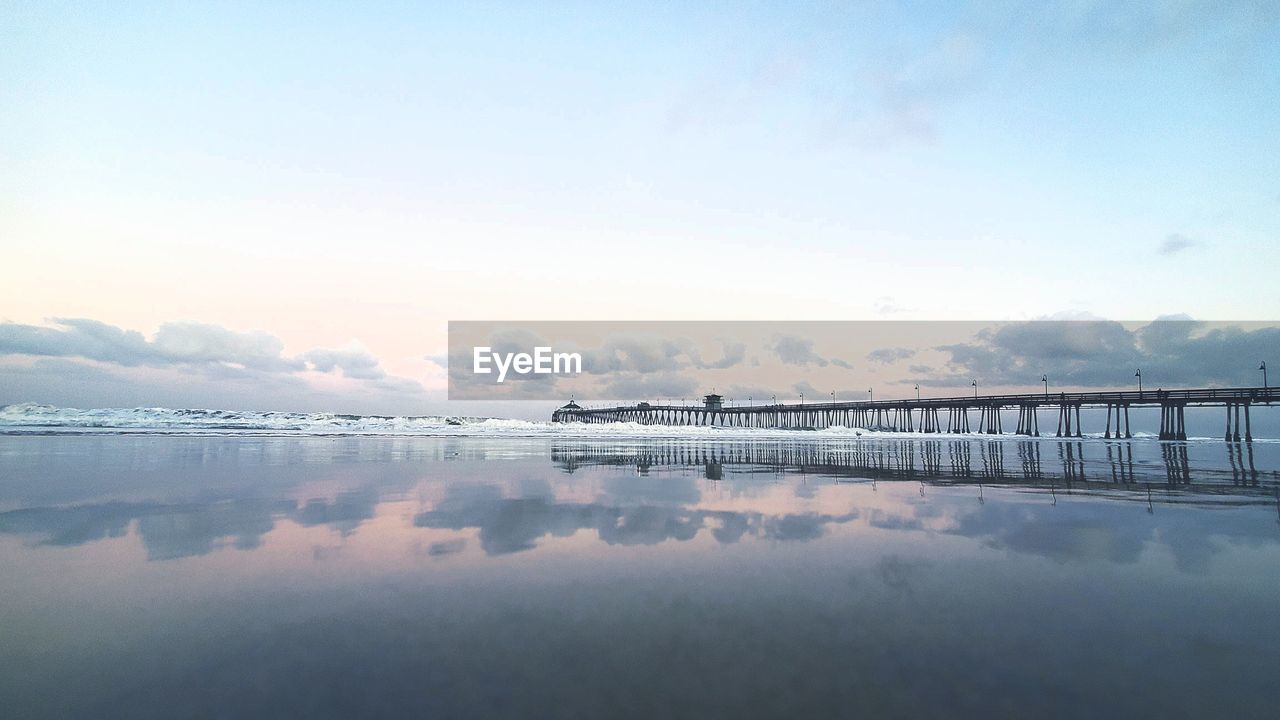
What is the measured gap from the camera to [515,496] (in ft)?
38.4

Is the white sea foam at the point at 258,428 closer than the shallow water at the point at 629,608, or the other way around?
the shallow water at the point at 629,608

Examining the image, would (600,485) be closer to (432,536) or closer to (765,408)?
(432,536)

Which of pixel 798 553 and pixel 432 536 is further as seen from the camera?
pixel 432 536

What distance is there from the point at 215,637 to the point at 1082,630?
6.78 meters

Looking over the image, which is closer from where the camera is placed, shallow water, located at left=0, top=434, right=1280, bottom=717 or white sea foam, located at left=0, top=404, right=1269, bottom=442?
shallow water, located at left=0, top=434, right=1280, bottom=717

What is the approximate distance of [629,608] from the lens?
4.98 m

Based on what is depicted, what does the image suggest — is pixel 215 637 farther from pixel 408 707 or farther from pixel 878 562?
pixel 878 562

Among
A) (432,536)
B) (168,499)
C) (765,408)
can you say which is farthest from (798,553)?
(765,408)

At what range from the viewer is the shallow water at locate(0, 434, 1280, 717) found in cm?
343

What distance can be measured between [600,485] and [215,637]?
9698 mm

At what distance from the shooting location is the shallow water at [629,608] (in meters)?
3.43

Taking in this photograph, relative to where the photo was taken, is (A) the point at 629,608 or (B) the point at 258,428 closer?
(A) the point at 629,608

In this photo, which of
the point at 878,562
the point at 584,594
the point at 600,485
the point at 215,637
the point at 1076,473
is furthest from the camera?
the point at 1076,473

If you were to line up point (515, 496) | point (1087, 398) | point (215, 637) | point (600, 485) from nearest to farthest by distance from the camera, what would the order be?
point (215, 637) < point (515, 496) < point (600, 485) < point (1087, 398)
